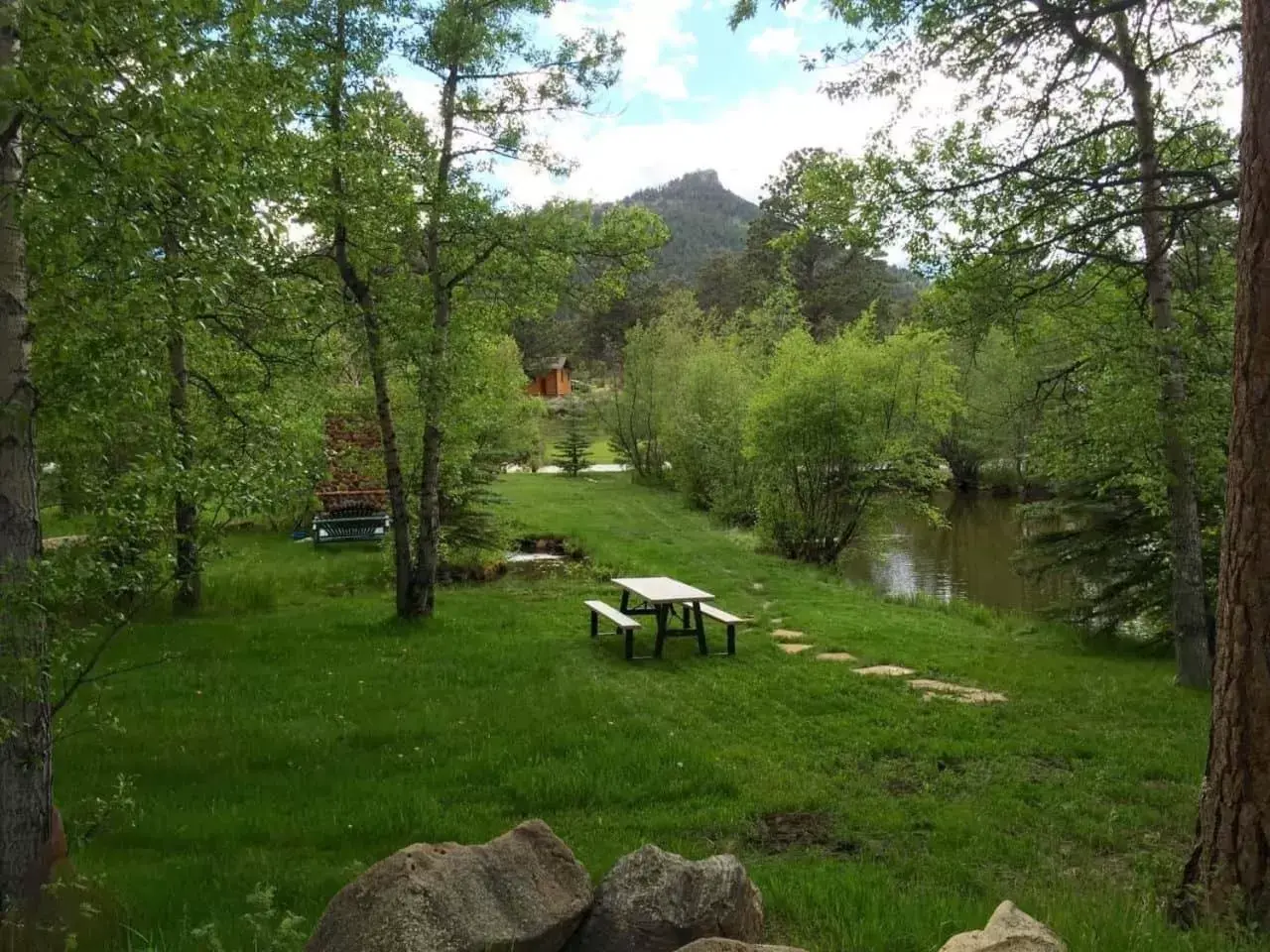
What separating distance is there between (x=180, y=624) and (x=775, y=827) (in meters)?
7.99

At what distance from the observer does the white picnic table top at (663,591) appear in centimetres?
953

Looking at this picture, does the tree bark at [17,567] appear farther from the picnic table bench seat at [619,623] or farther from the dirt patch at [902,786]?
the picnic table bench seat at [619,623]

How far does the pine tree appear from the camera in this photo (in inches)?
1404

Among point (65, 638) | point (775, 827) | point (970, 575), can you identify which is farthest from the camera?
point (970, 575)

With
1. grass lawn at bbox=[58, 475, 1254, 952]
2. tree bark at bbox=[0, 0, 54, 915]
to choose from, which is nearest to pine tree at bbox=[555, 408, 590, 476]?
grass lawn at bbox=[58, 475, 1254, 952]

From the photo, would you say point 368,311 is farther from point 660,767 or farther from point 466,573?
point 466,573

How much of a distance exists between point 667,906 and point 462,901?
0.73m

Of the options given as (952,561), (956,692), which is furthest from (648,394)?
(956,692)

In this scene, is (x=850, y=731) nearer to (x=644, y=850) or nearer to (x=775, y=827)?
(x=775, y=827)

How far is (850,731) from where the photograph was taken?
6.93 m

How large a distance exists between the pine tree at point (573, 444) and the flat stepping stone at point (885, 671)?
26872 mm

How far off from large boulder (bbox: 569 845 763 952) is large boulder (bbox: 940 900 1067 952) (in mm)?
759

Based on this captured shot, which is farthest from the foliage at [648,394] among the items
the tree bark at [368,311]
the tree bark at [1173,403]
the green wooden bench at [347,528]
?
the tree bark at [1173,403]

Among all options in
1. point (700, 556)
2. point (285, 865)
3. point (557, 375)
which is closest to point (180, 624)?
point (285, 865)
